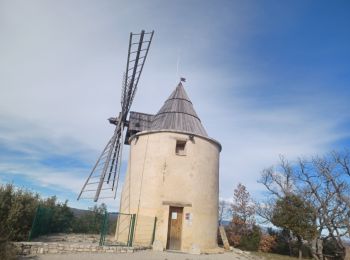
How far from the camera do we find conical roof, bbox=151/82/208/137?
57.4ft

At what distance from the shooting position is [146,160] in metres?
16.5

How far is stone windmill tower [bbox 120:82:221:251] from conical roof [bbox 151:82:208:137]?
0.21ft

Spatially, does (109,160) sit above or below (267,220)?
above

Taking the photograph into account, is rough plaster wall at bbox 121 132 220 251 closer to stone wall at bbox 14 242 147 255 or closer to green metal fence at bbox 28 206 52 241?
stone wall at bbox 14 242 147 255

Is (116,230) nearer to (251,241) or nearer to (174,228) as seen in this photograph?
(174,228)

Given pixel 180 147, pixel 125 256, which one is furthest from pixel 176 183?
pixel 125 256

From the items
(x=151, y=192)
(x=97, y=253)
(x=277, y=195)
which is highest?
(x=277, y=195)

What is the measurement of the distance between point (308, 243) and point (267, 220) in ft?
11.1

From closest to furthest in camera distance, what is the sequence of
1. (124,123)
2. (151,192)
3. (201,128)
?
(151,192), (201,128), (124,123)

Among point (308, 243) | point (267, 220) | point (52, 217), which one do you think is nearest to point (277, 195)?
point (267, 220)

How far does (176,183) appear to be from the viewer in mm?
15789

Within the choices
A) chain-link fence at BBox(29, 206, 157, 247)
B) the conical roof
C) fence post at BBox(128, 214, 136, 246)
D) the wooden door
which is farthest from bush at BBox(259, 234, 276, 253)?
fence post at BBox(128, 214, 136, 246)

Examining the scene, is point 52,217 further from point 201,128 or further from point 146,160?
point 201,128

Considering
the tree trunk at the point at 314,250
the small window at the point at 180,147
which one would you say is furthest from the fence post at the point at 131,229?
the tree trunk at the point at 314,250
